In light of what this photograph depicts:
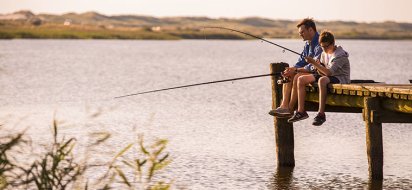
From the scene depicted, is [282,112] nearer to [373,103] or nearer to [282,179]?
[373,103]

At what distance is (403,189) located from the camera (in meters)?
13.5

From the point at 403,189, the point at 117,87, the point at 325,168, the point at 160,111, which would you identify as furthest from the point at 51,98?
the point at 403,189

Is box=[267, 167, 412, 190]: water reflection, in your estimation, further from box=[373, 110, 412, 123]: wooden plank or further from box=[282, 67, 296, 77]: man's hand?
box=[282, 67, 296, 77]: man's hand

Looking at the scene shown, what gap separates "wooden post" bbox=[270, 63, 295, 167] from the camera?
14221mm

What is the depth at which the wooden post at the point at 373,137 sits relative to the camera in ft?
40.8

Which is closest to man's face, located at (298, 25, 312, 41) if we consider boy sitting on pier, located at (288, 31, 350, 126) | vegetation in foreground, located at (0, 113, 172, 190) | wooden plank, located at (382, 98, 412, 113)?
boy sitting on pier, located at (288, 31, 350, 126)

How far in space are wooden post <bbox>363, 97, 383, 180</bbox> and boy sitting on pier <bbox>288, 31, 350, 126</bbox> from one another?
1.72ft

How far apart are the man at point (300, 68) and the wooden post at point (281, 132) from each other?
43.4 inches

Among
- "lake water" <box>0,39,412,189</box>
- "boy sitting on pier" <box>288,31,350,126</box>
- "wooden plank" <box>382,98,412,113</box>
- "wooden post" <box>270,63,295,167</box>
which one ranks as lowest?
"lake water" <box>0,39,412,189</box>

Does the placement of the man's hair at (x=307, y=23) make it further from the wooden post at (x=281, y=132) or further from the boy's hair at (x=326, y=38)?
the wooden post at (x=281, y=132)

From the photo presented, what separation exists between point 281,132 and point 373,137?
1972mm

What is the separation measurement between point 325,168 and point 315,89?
2.42 meters

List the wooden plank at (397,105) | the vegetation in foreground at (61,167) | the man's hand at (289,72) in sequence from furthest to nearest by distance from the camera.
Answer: the man's hand at (289,72) < the wooden plank at (397,105) < the vegetation in foreground at (61,167)

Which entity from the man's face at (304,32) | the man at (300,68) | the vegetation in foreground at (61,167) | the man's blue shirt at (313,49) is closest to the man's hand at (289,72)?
the man at (300,68)
